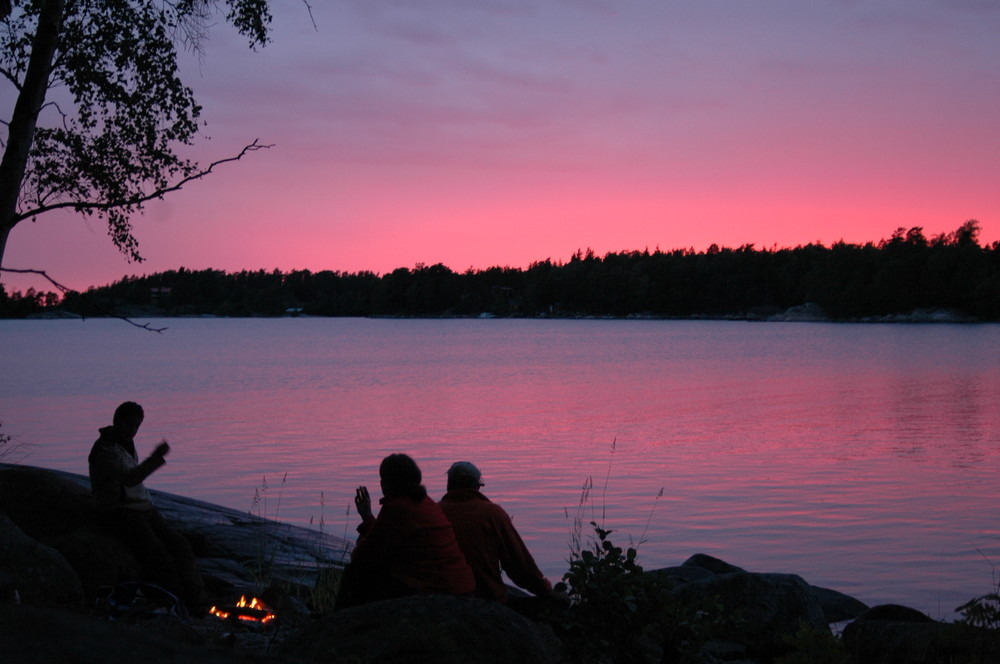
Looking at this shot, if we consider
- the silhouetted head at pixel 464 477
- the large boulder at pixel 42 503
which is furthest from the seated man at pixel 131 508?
the silhouetted head at pixel 464 477

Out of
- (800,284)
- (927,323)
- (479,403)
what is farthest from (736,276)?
(479,403)

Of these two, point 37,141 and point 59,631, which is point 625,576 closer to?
point 59,631

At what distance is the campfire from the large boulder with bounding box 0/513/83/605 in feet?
3.09

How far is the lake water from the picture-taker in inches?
550

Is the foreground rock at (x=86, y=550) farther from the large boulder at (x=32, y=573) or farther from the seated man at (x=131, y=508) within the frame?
the seated man at (x=131, y=508)

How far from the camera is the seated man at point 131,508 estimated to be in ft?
24.4

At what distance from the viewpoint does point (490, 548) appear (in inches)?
267

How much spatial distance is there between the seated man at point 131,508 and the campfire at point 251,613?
3.35 ft

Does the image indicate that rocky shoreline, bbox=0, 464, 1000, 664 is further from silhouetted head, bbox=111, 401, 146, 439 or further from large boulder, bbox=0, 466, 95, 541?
silhouetted head, bbox=111, 401, 146, 439

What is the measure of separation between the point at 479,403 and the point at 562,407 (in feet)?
12.0

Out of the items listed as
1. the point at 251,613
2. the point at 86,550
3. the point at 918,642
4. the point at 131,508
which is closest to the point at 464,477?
the point at 251,613

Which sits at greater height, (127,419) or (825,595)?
(127,419)

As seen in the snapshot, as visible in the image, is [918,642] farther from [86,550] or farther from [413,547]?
[86,550]

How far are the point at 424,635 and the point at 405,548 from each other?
1.45 meters
